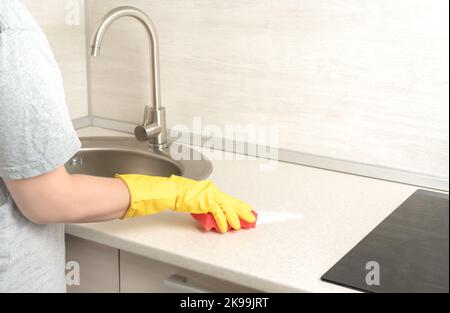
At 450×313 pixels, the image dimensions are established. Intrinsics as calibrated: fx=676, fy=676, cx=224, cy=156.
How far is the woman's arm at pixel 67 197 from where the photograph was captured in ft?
3.54

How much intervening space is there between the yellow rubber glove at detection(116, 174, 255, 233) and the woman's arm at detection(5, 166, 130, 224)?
25 mm

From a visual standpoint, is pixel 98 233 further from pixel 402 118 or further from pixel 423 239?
pixel 402 118

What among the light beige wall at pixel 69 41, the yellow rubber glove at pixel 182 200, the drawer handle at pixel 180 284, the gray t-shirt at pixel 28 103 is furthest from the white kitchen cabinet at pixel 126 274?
the light beige wall at pixel 69 41

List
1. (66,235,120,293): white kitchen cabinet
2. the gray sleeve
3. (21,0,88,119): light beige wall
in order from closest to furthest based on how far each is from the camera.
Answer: the gray sleeve < (66,235,120,293): white kitchen cabinet < (21,0,88,119): light beige wall

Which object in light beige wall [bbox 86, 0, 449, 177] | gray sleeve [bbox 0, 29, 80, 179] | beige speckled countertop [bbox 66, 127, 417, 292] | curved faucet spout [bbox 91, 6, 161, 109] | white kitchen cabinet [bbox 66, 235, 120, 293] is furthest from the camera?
curved faucet spout [bbox 91, 6, 161, 109]

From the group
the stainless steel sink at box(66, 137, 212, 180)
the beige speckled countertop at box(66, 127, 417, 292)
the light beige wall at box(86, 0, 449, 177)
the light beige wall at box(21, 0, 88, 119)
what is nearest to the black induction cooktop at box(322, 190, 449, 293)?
the beige speckled countertop at box(66, 127, 417, 292)

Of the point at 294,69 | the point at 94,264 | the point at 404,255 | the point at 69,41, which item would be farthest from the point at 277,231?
the point at 69,41

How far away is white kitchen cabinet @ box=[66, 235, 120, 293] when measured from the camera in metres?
1.39

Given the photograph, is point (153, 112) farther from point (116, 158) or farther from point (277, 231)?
point (277, 231)

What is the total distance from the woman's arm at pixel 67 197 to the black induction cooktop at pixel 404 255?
1.29 feet

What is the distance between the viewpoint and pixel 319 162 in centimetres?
169

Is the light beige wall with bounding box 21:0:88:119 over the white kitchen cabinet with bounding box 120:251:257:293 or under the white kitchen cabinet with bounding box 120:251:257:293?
over

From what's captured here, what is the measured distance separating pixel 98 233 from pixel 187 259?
22 cm

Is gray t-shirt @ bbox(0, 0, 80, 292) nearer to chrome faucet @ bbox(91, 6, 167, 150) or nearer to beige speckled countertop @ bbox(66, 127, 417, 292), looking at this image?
beige speckled countertop @ bbox(66, 127, 417, 292)
